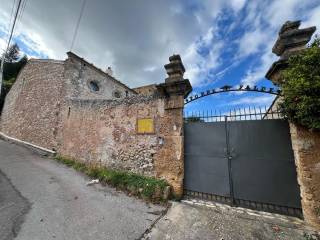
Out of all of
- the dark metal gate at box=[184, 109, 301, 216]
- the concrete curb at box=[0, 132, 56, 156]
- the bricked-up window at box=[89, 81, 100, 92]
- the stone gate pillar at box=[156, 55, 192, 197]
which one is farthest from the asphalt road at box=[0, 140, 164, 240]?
the bricked-up window at box=[89, 81, 100, 92]

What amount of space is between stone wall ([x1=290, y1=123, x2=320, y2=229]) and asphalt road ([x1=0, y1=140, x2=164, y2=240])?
3.04 metres

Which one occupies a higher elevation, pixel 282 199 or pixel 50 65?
pixel 50 65

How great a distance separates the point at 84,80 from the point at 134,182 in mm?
8985

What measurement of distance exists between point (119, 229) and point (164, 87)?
142 inches

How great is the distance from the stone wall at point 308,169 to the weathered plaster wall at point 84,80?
10748 mm

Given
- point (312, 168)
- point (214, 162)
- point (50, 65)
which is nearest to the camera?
point (312, 168)

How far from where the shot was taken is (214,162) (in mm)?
4332

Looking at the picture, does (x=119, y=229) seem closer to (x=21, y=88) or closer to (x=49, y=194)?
(x=49, y=194)

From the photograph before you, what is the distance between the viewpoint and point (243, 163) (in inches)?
159

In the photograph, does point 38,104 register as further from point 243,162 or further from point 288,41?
point 288,41

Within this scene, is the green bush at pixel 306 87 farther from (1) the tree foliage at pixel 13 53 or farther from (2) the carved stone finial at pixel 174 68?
(1) the tree foliage at pixel 13 53

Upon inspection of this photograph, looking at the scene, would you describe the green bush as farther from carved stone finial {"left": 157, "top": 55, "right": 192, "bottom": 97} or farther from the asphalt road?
the asphalt road

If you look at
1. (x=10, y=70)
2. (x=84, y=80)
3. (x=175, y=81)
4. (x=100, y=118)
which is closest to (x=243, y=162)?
(x=175, y=81)

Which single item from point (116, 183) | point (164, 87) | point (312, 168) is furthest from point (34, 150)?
point (312, 168)
